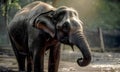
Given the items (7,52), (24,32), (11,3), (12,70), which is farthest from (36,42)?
(11,3)

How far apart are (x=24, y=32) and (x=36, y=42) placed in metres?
0.92

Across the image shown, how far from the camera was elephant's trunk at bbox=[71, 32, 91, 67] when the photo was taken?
6090 millimetres

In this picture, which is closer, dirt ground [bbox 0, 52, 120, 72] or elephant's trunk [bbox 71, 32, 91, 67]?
elephant's trunk [bbox 71, 32, 91, 67]

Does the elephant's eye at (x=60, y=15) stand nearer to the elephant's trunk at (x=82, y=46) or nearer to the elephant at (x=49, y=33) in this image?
the elephant at (x=49, y=33)

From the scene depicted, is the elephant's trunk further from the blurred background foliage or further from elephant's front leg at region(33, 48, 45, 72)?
the blurred background foliage

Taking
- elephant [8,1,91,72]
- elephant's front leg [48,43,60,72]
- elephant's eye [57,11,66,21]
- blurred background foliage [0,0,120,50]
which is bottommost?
blurred background foliage [0,0,120,50]

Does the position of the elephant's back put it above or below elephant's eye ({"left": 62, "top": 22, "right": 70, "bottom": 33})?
below

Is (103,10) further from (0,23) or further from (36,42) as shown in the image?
(36,42)

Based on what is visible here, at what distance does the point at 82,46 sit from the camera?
6184mm

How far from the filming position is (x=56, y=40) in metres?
7.28

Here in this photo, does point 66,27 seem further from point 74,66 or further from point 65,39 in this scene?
point 74,66

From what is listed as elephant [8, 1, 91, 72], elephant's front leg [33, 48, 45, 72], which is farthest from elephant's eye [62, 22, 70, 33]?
elephant's front leg [33, 48, 45, 72]

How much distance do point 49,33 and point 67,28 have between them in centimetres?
57

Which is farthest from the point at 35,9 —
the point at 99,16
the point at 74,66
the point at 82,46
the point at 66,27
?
the point at 99,16
